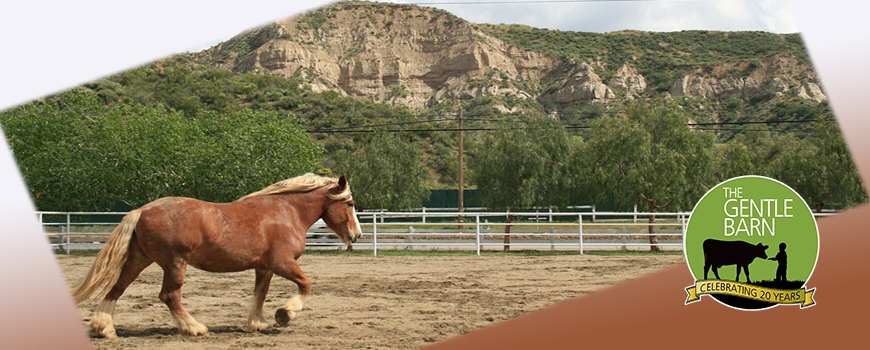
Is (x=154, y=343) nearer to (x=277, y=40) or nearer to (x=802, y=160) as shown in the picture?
(x=802, y=160)

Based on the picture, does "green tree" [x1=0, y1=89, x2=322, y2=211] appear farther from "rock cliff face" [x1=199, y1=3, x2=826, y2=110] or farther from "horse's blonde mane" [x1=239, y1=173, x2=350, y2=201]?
"rock cliff face" [x1=199, y1=3, x2=826, y2=110]

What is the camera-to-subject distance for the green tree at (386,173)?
23156 millimetres

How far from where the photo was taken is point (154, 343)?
549cm

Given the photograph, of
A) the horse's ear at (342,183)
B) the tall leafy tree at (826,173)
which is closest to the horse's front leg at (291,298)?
the horse's ear at (342,183)

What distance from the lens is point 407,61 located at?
8431 cm

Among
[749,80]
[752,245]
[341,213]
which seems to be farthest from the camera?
[749,80]

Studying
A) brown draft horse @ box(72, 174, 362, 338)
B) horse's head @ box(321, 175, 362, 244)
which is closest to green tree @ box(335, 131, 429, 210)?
horse's head @ box(321, 175, 362, 244)

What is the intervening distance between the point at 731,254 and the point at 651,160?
44.5 ft

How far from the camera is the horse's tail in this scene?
17.8ft

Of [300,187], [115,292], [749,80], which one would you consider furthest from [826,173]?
[749,80]

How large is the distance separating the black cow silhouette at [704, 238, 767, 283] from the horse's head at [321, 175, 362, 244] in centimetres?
304

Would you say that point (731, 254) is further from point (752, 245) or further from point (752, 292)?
point (752, 292)

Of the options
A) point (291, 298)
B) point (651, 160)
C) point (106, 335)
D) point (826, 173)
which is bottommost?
point (106, 335)

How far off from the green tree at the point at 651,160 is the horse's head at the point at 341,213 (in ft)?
42.9
